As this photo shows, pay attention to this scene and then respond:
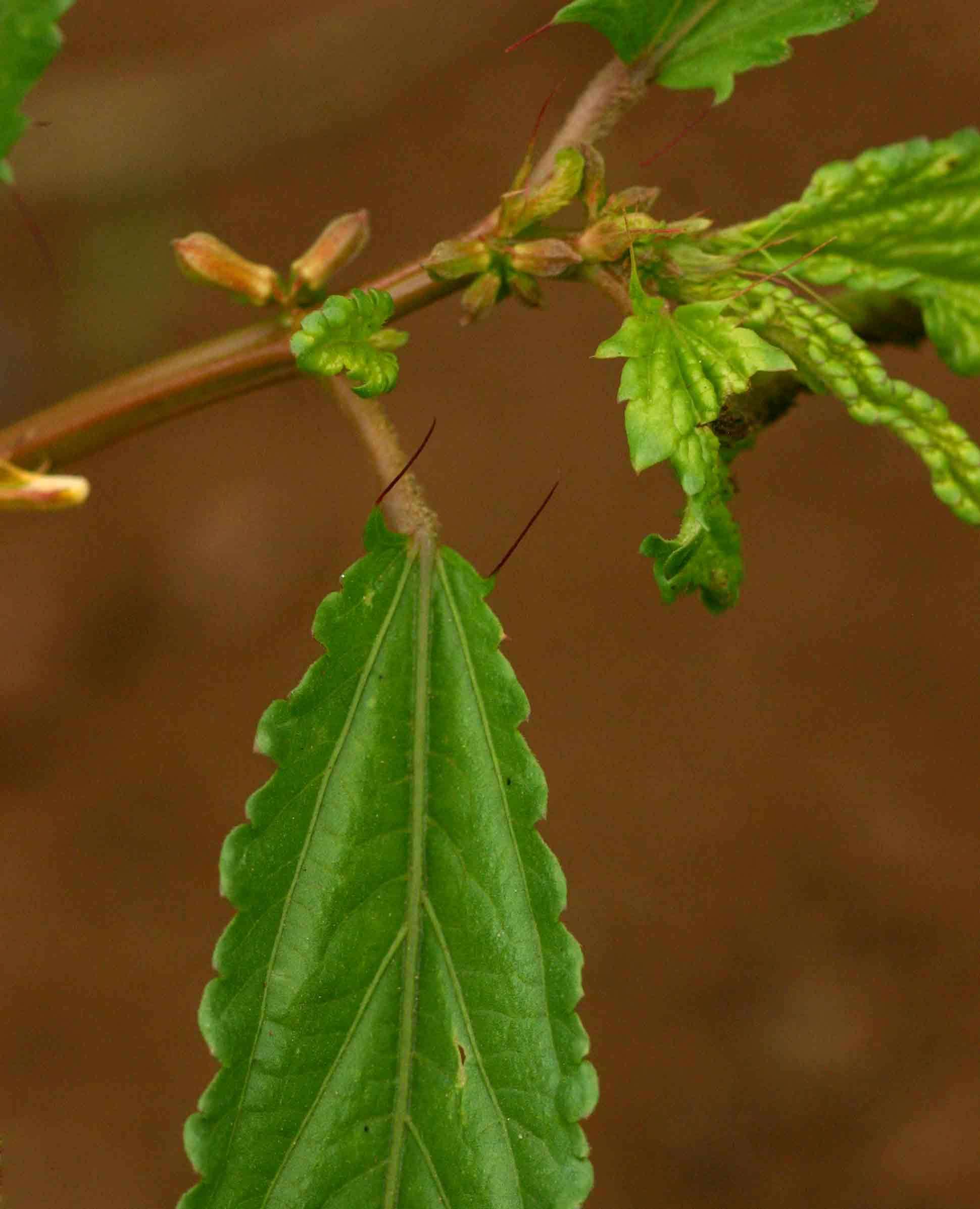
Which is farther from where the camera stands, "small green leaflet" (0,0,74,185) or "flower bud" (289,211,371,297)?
"flower bud" (289,211,371,297)

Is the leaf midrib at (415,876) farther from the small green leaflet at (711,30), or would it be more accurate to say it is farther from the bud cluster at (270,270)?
the small green leaflet at (711,30)

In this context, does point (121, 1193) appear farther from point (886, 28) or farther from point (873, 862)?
point (886, 28)

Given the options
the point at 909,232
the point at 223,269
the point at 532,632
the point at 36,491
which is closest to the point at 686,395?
the point at 909,232

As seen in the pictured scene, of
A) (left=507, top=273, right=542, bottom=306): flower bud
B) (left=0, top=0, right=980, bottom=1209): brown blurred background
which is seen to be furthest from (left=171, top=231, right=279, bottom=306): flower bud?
(left=0, top=0, right=980, bottom=1209): brown blurred background

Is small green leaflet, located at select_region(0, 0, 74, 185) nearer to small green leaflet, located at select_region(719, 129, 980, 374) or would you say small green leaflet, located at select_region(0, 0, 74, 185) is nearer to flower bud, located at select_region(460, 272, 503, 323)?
flower bud, located at select_region(460, 272, 503, 323)

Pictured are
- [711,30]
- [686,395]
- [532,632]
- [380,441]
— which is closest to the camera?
[686,395]

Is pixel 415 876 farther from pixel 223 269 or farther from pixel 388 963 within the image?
pixel 223 269
